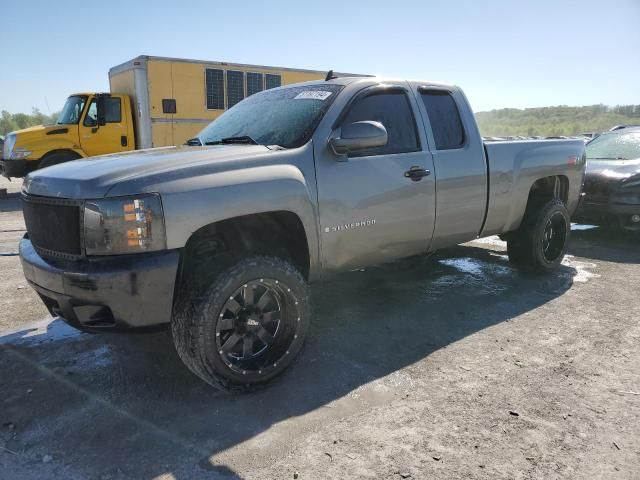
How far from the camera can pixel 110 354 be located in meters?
3.72

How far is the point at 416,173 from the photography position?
3994mm

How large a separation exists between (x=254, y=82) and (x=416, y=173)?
9710 mm

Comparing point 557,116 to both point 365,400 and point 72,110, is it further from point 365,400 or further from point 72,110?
point 365,400

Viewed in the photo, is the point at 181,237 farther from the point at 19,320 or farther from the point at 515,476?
the point at 19,320

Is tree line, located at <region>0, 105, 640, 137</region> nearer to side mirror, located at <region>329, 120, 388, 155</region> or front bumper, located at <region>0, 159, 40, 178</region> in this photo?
front bumper, located at <region>0, 159, 40, 178</region>

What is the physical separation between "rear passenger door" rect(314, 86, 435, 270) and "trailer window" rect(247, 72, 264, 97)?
30.2ft

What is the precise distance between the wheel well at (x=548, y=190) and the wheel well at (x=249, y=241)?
3161 millimetres

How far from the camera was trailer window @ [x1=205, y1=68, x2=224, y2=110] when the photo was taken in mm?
12125

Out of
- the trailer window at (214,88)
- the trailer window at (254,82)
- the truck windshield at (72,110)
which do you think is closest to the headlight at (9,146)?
the truck windshield at (72,110)

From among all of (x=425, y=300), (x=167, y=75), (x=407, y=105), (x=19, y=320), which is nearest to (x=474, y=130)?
(x=407, y=105)

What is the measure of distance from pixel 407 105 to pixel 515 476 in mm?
2813

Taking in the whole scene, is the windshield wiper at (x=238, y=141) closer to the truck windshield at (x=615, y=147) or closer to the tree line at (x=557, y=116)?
the truck windshield at (x=615, y=147)

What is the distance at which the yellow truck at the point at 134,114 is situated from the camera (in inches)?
450

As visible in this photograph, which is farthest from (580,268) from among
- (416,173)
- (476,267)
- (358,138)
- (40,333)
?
(40,333)
